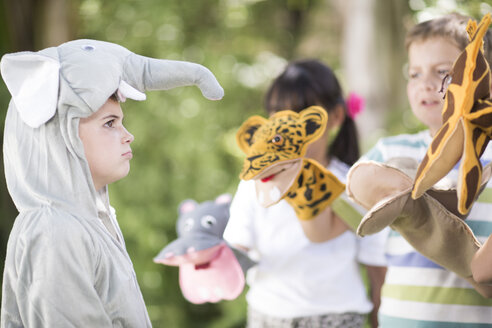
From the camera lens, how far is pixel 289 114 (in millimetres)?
1297

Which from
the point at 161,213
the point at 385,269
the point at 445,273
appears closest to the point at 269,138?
the point at 445,273

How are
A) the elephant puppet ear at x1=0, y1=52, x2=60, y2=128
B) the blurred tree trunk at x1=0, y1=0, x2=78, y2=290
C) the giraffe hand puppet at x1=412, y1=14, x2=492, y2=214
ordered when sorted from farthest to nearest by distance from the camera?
the blurred tree trunk at x1=0, y1=0, x2=78, y2=290
the elephant puppet ear at x1=0, y1=52, x2=60, y2=128
the giraffe hand puppet at x1=412, y1=14, x2=492, y2=214

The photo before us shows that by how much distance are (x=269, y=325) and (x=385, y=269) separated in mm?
364

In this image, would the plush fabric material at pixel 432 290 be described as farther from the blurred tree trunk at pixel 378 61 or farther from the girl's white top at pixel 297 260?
the blurred tree trunk at pixel 378 61

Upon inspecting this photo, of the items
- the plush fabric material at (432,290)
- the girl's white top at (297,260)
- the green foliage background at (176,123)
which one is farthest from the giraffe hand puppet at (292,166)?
the green foliage background at (176,123)

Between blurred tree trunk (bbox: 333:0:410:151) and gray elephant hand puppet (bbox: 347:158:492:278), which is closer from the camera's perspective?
A: gray elephant hand puppet (bbox: 347:158:492:278)

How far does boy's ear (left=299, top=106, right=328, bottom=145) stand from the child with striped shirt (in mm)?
225

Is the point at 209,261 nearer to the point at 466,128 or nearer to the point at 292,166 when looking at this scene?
the point at 292,166

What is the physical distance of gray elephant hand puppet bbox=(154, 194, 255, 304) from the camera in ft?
4.58

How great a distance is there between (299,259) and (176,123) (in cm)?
206

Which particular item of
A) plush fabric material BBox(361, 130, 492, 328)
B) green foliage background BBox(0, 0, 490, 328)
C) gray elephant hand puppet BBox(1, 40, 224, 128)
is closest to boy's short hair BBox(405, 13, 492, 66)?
plush fabric material BBox(361, 130, 492, 328)

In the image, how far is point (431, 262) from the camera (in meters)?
1.25

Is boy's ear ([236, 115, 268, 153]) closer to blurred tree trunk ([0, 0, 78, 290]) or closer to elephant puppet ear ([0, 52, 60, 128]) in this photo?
elephant puppet ear ([0, 52, 60, 128])

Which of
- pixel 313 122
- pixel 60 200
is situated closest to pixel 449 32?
pixel 313 122
